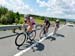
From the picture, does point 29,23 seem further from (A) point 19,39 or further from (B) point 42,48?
(B) point 42,48

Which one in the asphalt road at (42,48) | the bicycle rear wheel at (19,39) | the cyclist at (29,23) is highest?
the cyclist at (29,23)

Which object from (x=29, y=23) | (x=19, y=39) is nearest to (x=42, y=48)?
(x=19, y=39)

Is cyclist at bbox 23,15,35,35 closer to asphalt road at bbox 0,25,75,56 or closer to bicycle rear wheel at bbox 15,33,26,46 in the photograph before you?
asphalt road at bbox 0,25,75,56

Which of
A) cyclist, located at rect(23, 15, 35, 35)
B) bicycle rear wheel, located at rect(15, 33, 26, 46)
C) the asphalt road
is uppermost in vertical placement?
cyclist, located at rect(23, 15, 35, 35)

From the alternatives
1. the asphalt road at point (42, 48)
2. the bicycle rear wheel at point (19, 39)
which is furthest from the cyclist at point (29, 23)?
the bicycle rear wheel at point (19, 39)

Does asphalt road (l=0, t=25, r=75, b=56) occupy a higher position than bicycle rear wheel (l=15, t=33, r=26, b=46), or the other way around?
bicycle rear wheel (l=15, t=33, r=26, b=46)

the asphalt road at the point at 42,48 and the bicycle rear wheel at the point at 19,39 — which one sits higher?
the bicycle rear wheel at the point at 19,39

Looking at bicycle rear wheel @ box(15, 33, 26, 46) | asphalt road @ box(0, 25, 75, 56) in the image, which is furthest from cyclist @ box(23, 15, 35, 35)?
bicycle rear wheel @ box(15, 33, 26, 46)

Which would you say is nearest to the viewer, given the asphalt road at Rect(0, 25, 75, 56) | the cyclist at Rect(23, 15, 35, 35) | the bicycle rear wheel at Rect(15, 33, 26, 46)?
the asphalt road at Rect(0, 25, 75, 56)

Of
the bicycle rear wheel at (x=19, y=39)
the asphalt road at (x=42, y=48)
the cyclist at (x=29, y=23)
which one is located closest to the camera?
the asphalt road at (x=42, y=48)

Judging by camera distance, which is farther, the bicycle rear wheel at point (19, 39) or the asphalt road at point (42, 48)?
the bicycle rear wheel at point (19, 39)

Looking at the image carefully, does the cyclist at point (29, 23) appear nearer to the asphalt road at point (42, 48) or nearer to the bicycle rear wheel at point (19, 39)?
the asphalt road at point (42, 48)

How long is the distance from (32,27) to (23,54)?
14.1 ft

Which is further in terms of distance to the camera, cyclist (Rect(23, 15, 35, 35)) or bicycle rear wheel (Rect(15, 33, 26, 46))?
cyclist (Rect(23, 15, 35, 35))
